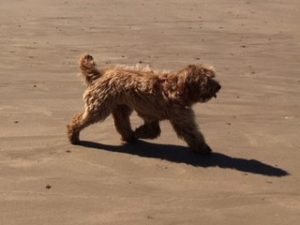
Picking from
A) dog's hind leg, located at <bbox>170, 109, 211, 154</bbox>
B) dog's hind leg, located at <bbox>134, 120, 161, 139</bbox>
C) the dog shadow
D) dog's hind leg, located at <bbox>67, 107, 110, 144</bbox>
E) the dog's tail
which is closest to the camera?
the dog shadow

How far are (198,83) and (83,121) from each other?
1.38 metres

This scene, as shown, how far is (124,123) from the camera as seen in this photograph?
8.84 meters

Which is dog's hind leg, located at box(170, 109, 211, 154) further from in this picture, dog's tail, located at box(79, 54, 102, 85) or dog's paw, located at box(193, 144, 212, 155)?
dog's tail, located at box(79, 54, 102, 85)

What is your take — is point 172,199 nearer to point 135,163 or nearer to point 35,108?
point 135,163

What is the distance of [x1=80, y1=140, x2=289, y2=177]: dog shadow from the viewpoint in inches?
318

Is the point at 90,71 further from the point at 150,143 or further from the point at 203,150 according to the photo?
the point at 203,150

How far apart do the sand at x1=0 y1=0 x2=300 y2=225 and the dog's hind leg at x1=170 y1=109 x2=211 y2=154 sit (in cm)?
13

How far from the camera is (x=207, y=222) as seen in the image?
21.4ft

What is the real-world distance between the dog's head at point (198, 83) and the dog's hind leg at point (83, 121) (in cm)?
94

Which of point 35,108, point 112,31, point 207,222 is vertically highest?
point 112,31

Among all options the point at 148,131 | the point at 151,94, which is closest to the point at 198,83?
the point at 151,94

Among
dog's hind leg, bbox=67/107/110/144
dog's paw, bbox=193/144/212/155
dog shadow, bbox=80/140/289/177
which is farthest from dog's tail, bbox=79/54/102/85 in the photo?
dog's paw, bbox=193/144/212/155

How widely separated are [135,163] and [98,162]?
A: 39 cm

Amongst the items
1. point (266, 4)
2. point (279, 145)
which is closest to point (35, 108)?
point (279, 145)
